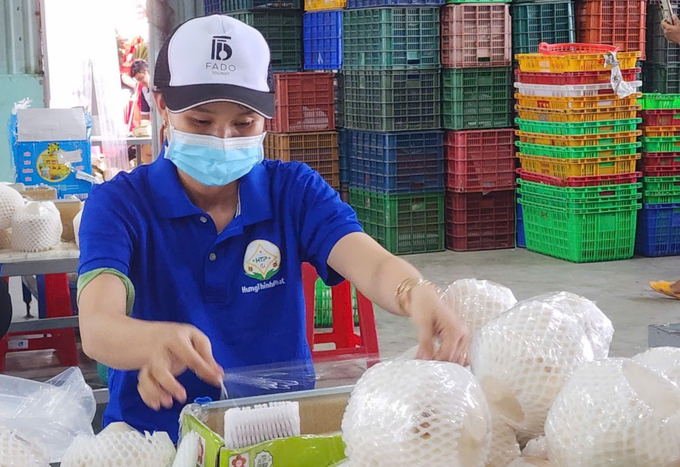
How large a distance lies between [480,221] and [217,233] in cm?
580

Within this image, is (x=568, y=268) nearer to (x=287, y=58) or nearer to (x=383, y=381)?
(x=287, y=58)

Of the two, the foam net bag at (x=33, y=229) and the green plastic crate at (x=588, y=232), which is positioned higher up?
the foam net bag at (x=33, y=229)

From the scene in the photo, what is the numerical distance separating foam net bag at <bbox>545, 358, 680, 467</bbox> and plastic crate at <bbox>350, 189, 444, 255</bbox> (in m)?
6.26

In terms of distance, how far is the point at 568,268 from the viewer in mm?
6676

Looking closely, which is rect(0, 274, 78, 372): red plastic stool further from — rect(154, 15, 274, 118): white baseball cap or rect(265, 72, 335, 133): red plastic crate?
rect(154, 15, 274, 118): white baseball cap

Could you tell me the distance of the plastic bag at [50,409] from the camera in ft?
5.06

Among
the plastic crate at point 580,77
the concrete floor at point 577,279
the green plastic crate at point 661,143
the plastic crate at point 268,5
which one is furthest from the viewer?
the plastic crate at point 268,5

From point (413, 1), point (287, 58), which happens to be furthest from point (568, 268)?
point (287, 58)

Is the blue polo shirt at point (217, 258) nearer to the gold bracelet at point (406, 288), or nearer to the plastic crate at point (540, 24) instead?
the gold bracelet at point (406, 288)

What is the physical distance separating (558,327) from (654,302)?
4.87 meters

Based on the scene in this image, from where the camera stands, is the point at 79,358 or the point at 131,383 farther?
the point at 79,358

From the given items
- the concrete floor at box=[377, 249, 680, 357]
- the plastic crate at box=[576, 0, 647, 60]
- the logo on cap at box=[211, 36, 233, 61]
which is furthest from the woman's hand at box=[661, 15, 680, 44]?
the logo on cap at box=[211, 36, 233, 61]

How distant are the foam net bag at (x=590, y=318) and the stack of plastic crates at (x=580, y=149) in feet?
18.1

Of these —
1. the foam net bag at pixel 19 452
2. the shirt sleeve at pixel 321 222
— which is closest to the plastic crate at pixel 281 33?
the shirt sleeve at pixel 321 222
